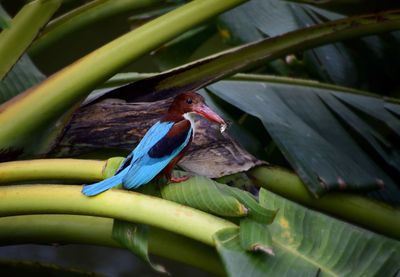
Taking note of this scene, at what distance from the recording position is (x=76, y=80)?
1.60m

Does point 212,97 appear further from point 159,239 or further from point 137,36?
point 159,239

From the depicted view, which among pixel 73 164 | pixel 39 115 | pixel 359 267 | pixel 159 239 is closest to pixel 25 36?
pixel 39 115

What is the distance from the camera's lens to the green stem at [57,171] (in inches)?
54.6

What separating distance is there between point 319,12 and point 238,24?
0.90 feet

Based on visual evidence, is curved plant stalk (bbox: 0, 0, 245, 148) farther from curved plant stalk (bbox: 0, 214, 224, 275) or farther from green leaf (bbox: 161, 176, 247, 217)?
green leaf (bbox: 161, 176, 247, 217)

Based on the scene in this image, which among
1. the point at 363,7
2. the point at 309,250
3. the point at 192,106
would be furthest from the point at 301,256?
the point at 363,7

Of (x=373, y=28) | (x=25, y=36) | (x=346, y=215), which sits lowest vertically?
(x=346, y=215)

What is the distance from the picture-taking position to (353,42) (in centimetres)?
236

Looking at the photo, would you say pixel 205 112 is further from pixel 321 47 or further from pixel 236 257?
pixel 321 47

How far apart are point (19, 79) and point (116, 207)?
28.7 inches

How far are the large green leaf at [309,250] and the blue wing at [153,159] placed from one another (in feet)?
0.58

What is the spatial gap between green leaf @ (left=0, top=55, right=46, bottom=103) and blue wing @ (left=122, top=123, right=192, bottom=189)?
59 cm

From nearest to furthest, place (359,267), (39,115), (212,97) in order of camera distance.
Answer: (359,267) < (39,115) < (212,97)

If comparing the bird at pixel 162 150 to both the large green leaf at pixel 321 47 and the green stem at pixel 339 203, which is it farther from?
the large green leaf at pixel 321 47
